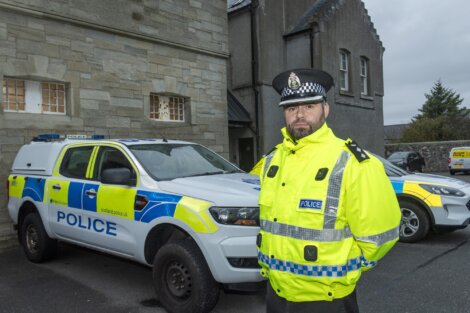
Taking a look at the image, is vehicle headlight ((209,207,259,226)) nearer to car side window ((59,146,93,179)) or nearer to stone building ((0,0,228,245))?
car side window ((59,146,93,179))

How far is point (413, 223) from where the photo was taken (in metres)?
7.06

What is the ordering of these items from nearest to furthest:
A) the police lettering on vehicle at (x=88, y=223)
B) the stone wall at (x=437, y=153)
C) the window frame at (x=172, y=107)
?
the police lettering on vehicle at (x=88, y=223) < the window frame at (x=172, y=107) < the stone wall at (x=437, y=153)

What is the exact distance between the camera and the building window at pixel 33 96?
7785mm

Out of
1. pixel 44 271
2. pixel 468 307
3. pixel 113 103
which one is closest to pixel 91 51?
pixel 113 103

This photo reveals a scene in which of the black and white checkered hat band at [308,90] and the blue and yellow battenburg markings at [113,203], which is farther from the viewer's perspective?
the blue and yellow battenburg markings at [113,203]

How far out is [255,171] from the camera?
17.7 ft

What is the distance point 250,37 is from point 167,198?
38.1 ft

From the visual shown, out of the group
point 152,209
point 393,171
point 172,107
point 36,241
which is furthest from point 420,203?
point 172,107

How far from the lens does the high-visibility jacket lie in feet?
6.77

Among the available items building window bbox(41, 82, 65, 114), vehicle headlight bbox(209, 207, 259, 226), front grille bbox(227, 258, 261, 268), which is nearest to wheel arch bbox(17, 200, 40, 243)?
building window bbox(41, 82, 65, 114)

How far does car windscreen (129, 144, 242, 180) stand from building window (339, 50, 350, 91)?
41.6 feet

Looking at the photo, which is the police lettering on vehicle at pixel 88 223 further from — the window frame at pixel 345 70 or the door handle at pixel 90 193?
the window frame at pixel 345 70

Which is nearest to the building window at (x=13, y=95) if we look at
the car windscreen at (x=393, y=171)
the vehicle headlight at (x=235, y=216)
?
the vehicle headlight at (x=235, y=216)

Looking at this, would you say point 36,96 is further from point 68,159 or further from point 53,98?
point 68,159
